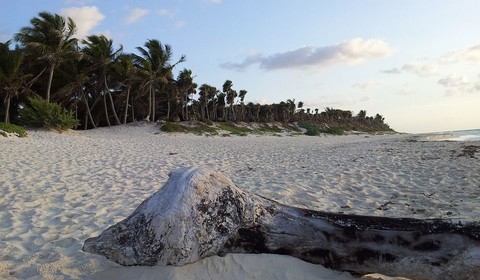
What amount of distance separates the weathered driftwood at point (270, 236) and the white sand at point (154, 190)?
126 mm

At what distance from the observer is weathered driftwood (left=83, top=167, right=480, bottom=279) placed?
9.09ft

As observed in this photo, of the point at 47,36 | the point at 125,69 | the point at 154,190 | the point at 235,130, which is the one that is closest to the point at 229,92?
the point at 235,130

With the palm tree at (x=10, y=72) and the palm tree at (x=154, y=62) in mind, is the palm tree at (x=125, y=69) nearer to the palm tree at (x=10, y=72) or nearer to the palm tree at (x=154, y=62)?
the palm tree at (x=154, y=62)

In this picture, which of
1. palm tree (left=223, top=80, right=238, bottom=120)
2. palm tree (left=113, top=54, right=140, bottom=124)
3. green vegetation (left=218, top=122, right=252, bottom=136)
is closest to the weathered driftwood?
palm tree (left=113, top=54, right=140, bottom=124)

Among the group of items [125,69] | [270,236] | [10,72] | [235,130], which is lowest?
[270,236]

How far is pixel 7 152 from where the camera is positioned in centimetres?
1192

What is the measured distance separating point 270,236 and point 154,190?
4.55m

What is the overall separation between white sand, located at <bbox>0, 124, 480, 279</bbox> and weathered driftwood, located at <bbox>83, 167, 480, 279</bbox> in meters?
0.13

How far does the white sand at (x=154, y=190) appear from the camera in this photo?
3276 millimetres

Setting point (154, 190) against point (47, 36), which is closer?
point (154, 190)

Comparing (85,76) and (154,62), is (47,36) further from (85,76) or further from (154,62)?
(154,62)

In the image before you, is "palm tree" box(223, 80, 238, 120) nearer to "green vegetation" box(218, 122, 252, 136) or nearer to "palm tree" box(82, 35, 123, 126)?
"green vegetation" box(218, 122, 252, 136)

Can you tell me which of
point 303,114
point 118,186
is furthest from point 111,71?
point 303,114

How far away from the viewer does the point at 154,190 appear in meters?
7.30
